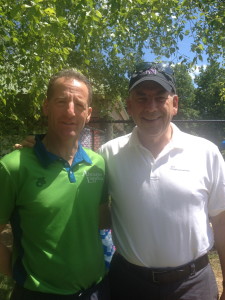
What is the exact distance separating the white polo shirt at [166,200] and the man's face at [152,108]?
0.12 m

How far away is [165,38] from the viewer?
587 cm

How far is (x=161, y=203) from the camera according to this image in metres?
1.88

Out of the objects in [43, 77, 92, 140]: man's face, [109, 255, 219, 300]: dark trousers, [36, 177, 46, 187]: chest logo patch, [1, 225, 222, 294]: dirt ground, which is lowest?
[1, 225, 222, 294]: dirt ground

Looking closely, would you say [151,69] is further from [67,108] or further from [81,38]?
[81,38]

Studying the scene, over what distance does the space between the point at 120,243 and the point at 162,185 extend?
0.47 meters

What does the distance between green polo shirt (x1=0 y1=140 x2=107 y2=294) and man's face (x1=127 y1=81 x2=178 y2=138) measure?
60 cm

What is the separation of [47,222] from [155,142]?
872 millimetres

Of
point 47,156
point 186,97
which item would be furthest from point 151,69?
point 186,97

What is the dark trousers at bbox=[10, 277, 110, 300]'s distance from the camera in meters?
1.67

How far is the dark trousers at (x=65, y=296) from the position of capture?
5.48 ft

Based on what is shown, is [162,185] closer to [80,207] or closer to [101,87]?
[80,207]

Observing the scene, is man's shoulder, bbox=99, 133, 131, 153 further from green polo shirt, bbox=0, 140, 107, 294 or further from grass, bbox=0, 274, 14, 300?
grass, bbox=0, 274, 14, 300

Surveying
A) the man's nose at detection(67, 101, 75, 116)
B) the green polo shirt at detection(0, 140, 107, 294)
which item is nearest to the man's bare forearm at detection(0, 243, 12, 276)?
the green polo shirt at detection(0, 140, 107, 294)

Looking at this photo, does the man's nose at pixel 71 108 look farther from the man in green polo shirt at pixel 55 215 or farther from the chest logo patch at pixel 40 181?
the chest logo patch at pixel 40 181
